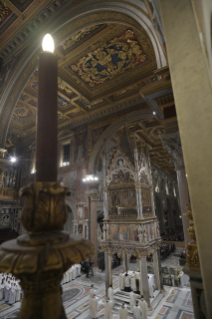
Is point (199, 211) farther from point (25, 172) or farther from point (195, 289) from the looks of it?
point (25, 172)

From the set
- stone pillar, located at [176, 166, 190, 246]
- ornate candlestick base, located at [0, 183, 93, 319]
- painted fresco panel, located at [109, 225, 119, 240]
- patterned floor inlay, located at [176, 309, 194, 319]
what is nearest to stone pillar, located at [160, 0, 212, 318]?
ornate candlestick base, located at [0, 183, 93, 319]

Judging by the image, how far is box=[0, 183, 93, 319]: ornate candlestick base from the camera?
64 cm

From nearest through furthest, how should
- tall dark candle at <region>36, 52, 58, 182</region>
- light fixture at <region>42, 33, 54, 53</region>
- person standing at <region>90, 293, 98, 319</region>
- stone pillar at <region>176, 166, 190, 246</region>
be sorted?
1. tall dark candle at <region>36, 52, 58, 182</region>
2. light fixture at <region>42, 33, 54, 53</region>
3. stone pillar at <region>176, 166, 190, 246</region>
4. person standing at <region>90, 293, 98, 319</region>

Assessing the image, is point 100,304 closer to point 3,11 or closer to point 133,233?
point 133,233

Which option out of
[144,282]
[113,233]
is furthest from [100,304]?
[113,233]

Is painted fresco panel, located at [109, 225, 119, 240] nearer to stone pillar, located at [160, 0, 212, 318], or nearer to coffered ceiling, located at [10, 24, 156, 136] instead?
coffered ceiling, located at [10, 24, 156, 136]

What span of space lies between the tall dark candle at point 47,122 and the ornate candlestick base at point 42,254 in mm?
95

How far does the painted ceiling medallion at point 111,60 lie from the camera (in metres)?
6.86

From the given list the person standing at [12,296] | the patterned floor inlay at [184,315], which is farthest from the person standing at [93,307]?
the person standing at [12,296]

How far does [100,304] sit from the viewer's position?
691 centimetres

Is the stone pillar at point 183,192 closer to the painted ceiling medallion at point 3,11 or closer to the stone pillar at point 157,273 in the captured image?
the stone pillar at point 157,273

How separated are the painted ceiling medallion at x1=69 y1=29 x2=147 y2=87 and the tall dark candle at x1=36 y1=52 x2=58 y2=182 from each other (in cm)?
684

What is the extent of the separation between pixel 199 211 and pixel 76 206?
33.3 ft

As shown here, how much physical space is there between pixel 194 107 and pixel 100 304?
8.29 m
